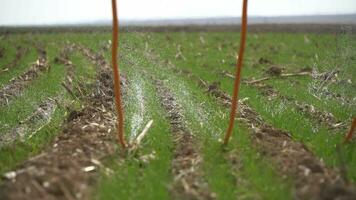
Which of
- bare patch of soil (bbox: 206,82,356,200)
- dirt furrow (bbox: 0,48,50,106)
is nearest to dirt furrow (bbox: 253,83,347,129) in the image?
bare patch of soil (bbox: 206,82,356,200)

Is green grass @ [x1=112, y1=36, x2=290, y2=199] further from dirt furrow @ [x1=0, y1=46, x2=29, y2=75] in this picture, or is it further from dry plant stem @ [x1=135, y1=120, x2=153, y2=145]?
dirt furrow @ [x1=0, y1=46, x2=29, y2=75]

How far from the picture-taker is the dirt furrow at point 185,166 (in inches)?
289

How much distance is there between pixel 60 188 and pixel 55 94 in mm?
8956

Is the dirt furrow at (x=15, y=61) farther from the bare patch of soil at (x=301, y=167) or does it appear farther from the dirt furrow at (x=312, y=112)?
the bare patch of soil at (x=301, y=167)

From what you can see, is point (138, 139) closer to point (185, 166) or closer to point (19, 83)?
point (185, 166)

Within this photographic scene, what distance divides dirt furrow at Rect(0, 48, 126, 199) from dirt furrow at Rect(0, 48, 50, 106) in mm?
4777

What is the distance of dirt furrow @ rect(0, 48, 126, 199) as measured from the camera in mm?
6648

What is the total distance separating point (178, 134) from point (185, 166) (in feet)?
6.92

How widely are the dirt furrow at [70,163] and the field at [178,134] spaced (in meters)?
0.02

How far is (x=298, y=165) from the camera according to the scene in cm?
795

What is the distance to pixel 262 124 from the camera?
11.5 m

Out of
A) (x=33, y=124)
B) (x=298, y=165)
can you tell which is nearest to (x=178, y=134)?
(x=298, y=165)

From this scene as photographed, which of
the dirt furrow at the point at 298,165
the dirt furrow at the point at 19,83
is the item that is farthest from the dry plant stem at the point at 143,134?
the dirt furrow at the point at 19,83

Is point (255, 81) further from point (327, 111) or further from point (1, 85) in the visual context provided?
point (1, 85)
